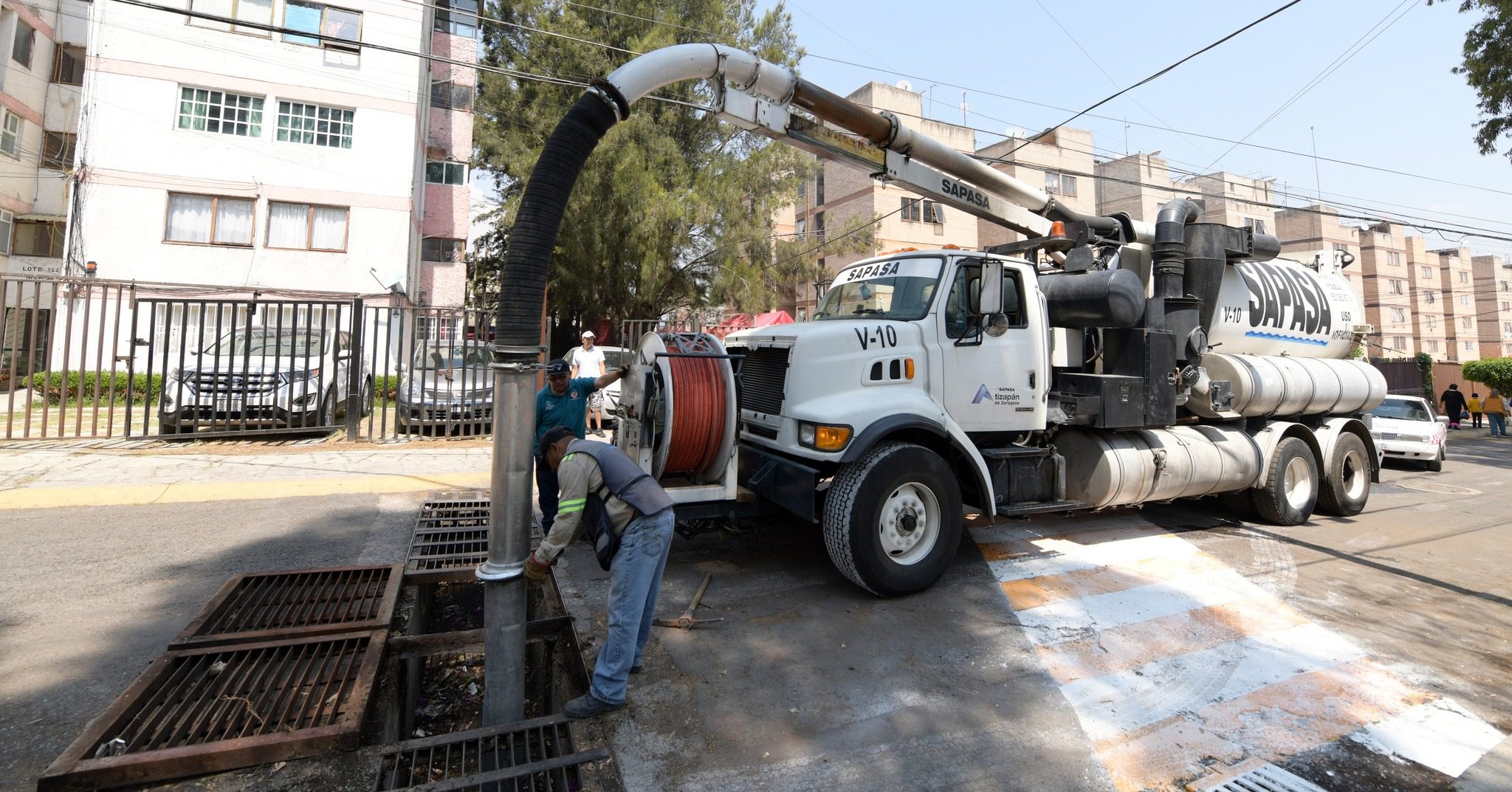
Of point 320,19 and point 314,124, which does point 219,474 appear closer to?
point 314,124

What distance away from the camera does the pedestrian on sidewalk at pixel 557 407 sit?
5867mm

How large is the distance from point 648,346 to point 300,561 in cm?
337

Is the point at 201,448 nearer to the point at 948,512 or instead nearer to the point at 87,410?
the point at 87,410

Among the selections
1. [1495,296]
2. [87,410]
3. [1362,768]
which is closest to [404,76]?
[87,410]

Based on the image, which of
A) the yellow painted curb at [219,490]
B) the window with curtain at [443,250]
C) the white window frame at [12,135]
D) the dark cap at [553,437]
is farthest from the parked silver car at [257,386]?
the white window frame at [12,135]

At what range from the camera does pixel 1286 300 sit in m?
8.69

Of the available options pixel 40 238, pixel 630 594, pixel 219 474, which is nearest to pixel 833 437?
pixel 630 594

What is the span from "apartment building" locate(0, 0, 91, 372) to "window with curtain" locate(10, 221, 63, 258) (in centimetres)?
3

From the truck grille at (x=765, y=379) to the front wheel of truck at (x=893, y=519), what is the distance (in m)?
0.81

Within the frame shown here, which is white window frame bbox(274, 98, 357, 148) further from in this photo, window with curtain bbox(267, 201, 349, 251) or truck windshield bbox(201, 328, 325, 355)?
truck windshield bbox(201, 328, 325, 355)

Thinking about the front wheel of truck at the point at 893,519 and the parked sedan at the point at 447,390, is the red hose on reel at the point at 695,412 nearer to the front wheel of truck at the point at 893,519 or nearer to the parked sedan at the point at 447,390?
the front wheel of truck at the point at 893,519

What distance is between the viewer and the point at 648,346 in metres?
5.55

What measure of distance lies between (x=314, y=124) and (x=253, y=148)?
178 centimetres

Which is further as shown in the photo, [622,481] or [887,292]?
[887,292]
